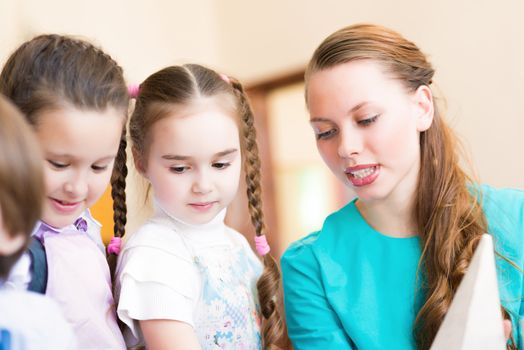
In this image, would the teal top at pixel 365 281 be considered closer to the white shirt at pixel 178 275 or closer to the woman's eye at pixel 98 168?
the white shirt at pixel 178 275

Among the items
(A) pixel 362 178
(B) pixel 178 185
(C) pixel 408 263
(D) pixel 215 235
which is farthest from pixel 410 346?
(B) pixel 178 185

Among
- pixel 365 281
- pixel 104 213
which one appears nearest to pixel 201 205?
pixel 365 281

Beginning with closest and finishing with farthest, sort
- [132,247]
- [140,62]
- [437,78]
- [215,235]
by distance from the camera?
[132,247], [215,235], [437,78], [140,62]

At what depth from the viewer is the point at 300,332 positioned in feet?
4.19

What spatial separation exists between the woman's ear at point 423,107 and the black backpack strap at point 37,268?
0.77 metres

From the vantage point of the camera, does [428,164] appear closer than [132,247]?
No

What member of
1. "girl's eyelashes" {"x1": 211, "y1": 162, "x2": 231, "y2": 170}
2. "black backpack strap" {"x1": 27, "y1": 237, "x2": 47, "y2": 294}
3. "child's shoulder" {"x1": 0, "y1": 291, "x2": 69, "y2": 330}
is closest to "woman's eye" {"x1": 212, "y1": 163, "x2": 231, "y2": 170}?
"girl's eyelashes" {"x1": 211, "y1": 162, "x2": 231, "y2": 170}

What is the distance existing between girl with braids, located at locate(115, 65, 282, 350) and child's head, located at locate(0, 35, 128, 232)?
15cm

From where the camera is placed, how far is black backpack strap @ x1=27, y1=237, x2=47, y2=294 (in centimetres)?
86

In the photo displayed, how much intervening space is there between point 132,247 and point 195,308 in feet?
0.51

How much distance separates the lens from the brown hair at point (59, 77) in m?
0.87

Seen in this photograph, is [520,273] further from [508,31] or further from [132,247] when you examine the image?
[508,31]

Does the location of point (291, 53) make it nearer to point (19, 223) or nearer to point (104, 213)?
point (104, 213)

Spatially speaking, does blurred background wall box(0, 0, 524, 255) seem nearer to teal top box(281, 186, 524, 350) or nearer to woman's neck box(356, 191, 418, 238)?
teal top box(281, 186, 524, 350)
